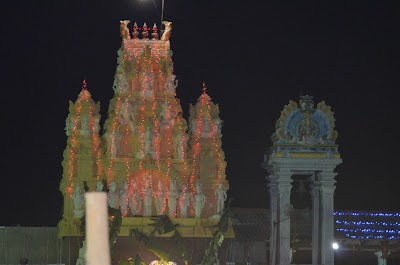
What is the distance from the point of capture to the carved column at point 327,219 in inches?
1457

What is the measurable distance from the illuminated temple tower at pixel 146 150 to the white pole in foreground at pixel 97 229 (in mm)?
25674

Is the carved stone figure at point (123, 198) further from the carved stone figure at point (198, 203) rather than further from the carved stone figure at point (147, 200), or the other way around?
the carved stone figure at point (198, 203)

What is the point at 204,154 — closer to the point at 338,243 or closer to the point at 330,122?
the point at 330,122

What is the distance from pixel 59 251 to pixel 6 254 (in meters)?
2.33

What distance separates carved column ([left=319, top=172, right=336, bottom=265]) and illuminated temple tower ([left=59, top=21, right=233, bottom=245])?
A: 453 cm

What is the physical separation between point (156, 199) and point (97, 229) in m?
27.4

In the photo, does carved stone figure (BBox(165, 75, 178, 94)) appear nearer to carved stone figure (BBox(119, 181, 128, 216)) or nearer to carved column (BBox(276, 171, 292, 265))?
carved stone figure (BBox(119, 181, 128, 216))

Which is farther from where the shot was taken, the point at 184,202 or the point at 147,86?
the point at 147,86

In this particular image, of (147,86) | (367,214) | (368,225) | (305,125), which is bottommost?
(368,225)

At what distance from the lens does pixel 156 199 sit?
3878 cm

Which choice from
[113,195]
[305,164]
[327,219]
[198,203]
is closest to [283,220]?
[327,219]

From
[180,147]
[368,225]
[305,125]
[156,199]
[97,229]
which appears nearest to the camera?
[97,229]

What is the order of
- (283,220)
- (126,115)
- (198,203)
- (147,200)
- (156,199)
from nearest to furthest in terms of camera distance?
(283,220), (147,200), (198,203), (156,199), (126,115)

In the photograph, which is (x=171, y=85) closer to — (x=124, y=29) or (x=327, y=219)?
(x=124, y=29)
